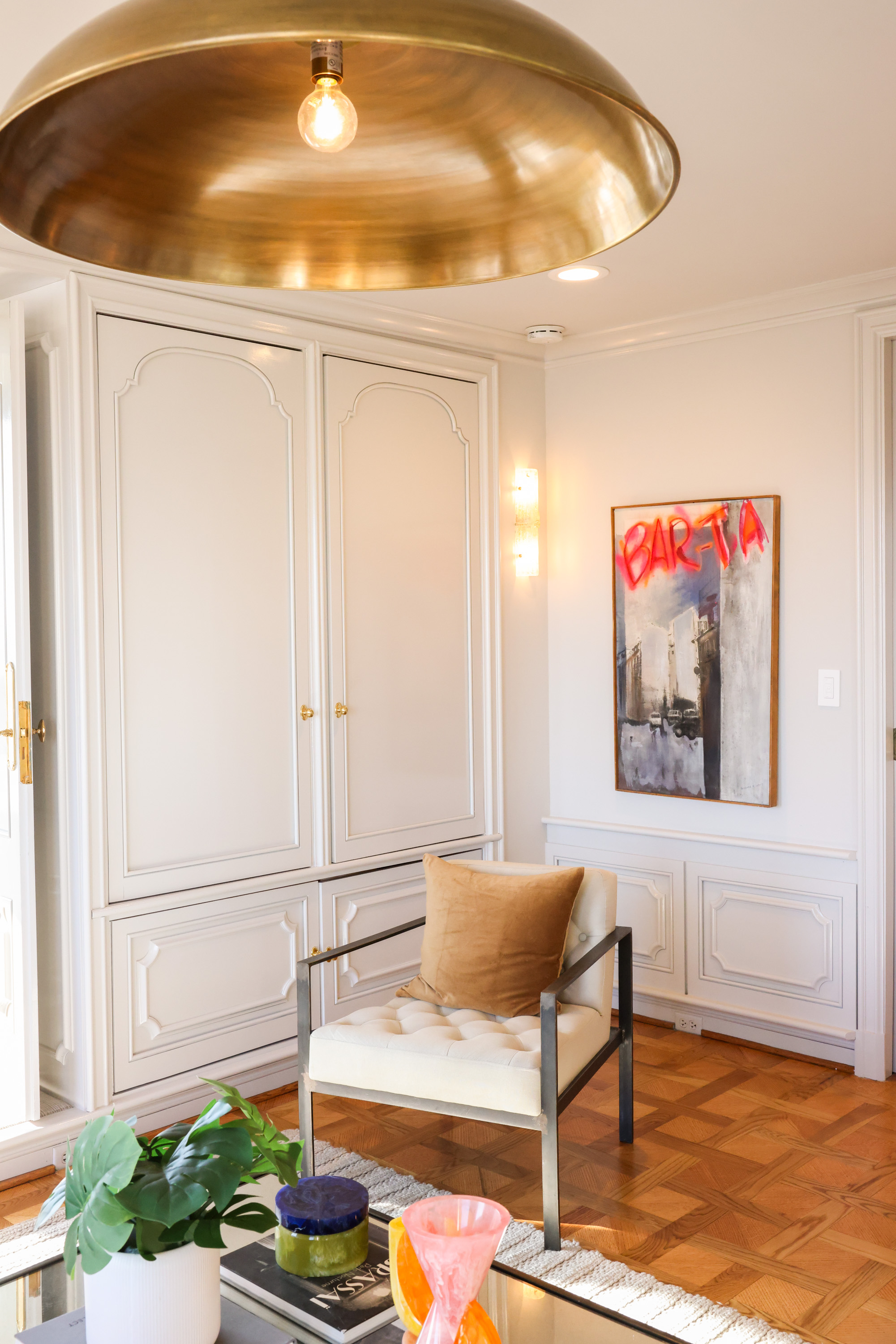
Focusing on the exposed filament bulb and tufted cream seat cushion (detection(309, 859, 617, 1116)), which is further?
tufted cream seat cushion (detection(309, 859, 617, 1116))

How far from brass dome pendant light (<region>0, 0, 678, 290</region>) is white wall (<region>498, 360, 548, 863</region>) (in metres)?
3.16

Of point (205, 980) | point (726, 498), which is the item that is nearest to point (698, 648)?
point (726, 498)

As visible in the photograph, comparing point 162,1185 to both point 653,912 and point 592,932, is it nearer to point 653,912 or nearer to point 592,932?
point 592,932

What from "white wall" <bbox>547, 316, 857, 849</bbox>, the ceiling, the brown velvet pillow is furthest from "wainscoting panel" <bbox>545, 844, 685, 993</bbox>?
the ceiling

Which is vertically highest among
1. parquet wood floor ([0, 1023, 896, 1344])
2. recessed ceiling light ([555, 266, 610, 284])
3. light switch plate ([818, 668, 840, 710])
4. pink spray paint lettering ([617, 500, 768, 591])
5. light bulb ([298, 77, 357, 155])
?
recessed ceiling light ([555, 266, 610, 284])

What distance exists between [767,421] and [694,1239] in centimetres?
252

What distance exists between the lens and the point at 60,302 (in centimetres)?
290

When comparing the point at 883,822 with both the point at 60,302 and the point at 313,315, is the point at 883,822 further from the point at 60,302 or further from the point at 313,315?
the point at 60,302

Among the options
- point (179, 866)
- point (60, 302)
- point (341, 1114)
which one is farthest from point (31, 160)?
point (341, 1114)

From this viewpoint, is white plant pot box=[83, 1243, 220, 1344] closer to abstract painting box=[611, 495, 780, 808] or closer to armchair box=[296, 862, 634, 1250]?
armchair box=[296, 862, 634, 1250]

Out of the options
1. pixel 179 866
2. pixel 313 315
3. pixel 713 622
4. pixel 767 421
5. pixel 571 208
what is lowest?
pixel 179 866

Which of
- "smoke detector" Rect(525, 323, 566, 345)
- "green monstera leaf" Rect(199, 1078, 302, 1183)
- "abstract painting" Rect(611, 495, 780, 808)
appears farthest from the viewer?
"smoke detector" Rect(525, 323, 566, 345)

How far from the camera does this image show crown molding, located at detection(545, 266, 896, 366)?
3400 mm

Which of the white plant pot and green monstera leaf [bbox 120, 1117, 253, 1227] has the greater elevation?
green monstera leaf [bbox 120, 1117, 253, 1227]
